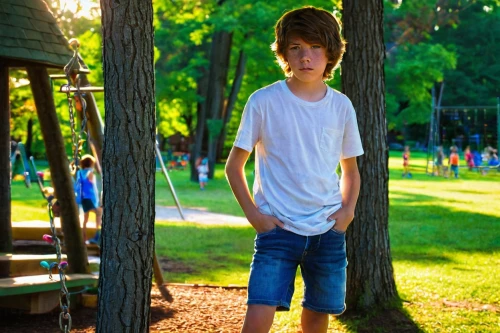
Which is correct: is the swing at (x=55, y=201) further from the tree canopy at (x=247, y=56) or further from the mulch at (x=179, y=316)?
the tree canopy at (x=247, y=56)

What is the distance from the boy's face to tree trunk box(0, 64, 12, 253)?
507 centimetres

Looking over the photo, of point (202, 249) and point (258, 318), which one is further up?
point (258, 318)

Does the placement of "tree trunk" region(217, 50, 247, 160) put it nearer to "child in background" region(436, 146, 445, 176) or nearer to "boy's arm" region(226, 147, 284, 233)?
"child in background" region(436, 146, 445, 176)

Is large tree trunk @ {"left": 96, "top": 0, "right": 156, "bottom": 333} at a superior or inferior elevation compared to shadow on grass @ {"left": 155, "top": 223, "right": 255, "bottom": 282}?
superior

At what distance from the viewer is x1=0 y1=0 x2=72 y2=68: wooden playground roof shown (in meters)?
7.15

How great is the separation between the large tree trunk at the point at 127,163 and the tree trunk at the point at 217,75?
93.1 feet

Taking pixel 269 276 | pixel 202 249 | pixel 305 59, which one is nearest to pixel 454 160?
pixel 202 249

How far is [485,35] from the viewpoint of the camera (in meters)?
59.1

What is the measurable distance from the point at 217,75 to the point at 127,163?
28.7 metres

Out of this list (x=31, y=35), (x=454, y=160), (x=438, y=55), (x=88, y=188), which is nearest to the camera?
(x=31, y=35)

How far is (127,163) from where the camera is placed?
421 cm

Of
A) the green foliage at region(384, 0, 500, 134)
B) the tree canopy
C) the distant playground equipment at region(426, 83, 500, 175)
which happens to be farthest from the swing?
the green foliage at region(384, 0, 500, 134)

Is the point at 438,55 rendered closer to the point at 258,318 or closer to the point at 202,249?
the point at 202,249

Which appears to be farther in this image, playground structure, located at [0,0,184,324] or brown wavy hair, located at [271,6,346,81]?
playground structure, located at [0,0,184,324]
